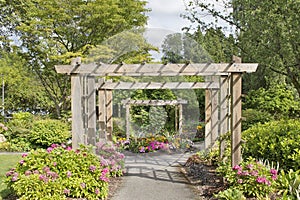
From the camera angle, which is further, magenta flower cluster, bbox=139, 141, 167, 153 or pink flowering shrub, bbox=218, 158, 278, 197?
magenta flower cluster, bbox=139, 141, 167, 153

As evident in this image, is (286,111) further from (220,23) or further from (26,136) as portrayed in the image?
(26,136)

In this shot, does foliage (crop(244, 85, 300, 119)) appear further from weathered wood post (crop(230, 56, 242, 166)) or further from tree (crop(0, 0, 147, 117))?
weathered wood post (crop(230, 56, 242, 166))

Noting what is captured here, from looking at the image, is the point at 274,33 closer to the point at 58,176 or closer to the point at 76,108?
the point at 76,108

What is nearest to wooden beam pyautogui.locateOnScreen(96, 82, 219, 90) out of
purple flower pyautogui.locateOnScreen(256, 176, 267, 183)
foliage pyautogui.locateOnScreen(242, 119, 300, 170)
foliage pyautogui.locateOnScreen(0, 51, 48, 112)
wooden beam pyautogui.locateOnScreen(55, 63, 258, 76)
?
foliage pyautogui.locateOnScreen(242, 119, 300, 170)

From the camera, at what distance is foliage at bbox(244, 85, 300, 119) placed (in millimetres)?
12164

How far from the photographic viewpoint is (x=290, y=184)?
4.46 m

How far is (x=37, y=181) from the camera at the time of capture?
4.20 m

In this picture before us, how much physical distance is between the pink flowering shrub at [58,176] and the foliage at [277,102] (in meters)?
8.84

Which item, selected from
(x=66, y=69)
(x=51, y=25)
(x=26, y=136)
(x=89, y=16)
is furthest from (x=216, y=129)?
(x=51, y=25)

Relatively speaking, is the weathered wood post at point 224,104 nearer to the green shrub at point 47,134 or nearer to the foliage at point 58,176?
the foliage at point 58,176

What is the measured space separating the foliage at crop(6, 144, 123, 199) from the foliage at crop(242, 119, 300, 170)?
8.78 ft

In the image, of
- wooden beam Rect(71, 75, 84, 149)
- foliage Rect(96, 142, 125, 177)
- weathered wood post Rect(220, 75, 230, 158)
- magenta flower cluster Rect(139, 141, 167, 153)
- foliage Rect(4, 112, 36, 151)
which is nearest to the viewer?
wooden beam Rect(71, 75, 84, 149)

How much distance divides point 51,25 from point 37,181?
1191 centimetres

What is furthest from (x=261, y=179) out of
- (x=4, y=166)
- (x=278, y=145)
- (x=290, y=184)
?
(x=4, y=166)
